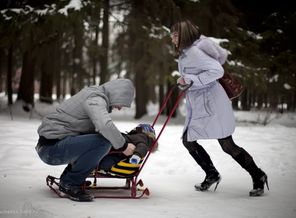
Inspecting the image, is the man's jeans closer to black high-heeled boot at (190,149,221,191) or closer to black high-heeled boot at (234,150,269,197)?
black high-heeled boot at (190,149,221,191)

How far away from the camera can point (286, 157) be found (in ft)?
22.2

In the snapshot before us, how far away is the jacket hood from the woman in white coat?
0.70 meters

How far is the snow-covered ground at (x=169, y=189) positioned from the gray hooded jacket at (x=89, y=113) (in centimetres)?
61

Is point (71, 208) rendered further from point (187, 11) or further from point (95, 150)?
point (187, 11)

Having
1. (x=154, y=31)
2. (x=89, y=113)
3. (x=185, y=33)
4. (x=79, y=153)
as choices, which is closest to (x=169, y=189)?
(x=79, y=153)

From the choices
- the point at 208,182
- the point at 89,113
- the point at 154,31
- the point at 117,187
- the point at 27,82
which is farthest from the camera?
the point at 27,82

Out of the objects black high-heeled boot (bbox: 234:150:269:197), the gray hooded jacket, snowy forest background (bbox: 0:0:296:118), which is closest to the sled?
the gray hooded jacket

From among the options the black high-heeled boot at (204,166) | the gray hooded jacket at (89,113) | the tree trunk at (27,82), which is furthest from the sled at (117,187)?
the tree trunk at (27,82)

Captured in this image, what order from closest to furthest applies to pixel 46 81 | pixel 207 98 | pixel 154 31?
1. pixel 207 98
2. pixel 154 31
3. pixel 46 81

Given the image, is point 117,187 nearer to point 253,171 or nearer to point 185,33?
point 253,171

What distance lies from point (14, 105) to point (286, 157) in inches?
453

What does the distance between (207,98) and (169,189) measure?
A: 1.15m

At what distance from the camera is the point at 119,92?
3.82 metres

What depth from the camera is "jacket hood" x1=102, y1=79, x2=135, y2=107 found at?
3812mm
